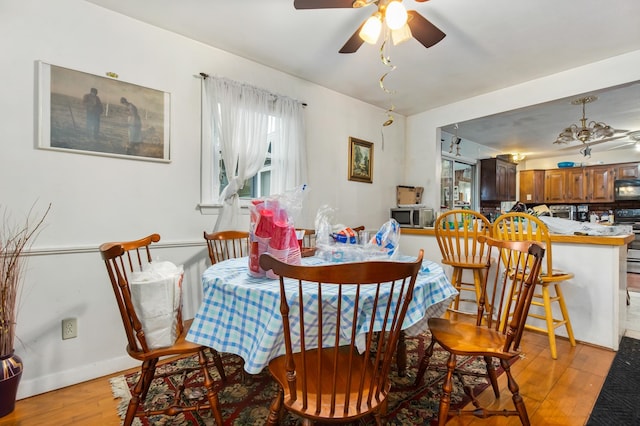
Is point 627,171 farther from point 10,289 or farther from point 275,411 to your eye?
point 10,289

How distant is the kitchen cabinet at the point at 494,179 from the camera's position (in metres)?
6.16

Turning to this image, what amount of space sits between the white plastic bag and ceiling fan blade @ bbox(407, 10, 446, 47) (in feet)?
6.32

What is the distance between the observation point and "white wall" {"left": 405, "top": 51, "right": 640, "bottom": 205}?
2.74 metres

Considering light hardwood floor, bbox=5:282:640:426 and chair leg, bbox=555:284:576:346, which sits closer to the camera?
light hardwood floor, bbox=5:282:640:426

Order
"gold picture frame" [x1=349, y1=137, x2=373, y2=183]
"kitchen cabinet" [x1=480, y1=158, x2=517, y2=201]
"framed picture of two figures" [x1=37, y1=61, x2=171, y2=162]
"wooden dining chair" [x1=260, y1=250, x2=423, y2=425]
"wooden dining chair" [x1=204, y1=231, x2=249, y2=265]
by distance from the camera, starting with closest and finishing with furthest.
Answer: "wooden dining chair" [x1=260, y1=250, x2=423, y2=425], "framed picture of two figures" [x1=37, y1=61, x2=171, y2=162], "wooden dining chair" [x1=204, y1=231, x2=249, y2=265], "gold picture frame" [x1=349, y1=137, x2=373, y2=183], "kitchen cabinet" [x1=480, y1=158, x2=517, y2=201]

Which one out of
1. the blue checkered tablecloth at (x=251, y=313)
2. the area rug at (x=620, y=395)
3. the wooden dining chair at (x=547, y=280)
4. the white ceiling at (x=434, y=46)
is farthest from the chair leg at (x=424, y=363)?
the white ceiling at (x=434, y=46)

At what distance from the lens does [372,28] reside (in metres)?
1.81

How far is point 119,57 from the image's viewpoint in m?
2.16

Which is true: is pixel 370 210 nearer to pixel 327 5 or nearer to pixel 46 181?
pixel 327 5

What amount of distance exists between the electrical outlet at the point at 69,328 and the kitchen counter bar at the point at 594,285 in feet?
11.2

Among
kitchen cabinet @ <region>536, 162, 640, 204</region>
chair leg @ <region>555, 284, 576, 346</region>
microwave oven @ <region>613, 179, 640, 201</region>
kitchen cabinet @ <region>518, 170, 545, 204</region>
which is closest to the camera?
chair leg @ <region>555, 284, 576, 346</region>

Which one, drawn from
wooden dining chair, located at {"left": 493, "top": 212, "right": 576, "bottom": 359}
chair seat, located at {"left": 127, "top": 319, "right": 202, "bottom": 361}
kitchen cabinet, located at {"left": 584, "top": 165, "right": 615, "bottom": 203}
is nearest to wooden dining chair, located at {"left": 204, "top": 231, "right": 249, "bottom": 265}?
chair seat, located at {"left": 127, "top": 319, "right": 202, "bottom": 361}

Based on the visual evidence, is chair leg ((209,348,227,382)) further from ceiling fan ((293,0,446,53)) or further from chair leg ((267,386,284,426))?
ceiling fan ((293,0,446,53))

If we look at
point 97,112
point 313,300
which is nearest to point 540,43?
point 313,300
